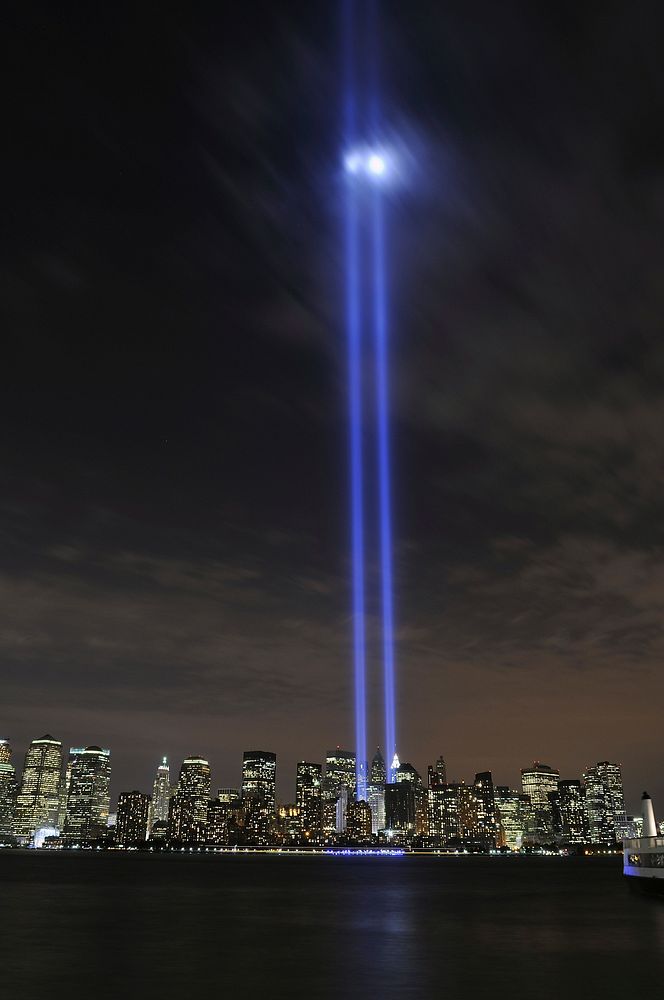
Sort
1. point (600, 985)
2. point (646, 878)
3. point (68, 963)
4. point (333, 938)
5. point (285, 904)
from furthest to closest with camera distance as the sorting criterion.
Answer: point (285, 904)
point (646, 878)
point (333, 938)
point (68, 963)
point (600, 985)

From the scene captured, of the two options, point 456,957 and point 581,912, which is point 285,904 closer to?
point 581,912

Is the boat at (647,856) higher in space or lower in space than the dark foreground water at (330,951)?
higher

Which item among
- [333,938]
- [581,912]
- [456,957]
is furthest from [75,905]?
[456,957]

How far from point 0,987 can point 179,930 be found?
22.5 m

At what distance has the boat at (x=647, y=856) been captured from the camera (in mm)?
68875

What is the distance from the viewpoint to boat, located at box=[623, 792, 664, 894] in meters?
68.9

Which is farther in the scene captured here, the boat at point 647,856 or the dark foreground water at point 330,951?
the boat at point 647,856

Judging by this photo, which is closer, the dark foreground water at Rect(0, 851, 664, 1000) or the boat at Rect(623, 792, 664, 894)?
the dark foreground water at Rect(0, 851, 664, 1000)

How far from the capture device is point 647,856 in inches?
2899

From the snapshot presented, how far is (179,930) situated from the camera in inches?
2013

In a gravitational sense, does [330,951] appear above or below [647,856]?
below

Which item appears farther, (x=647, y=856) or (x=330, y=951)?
(x=647, y=856)

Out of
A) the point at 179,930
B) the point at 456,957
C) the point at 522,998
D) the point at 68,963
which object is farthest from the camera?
the point at 179,930

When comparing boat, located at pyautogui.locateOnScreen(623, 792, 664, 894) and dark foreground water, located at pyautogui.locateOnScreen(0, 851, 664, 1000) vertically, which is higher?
boat, located at pyautogui.locateOnScreen(623, 792, 664, 894)
